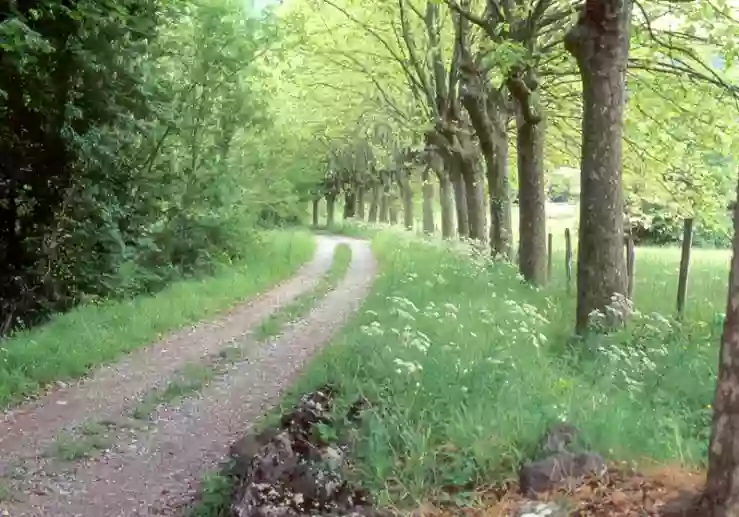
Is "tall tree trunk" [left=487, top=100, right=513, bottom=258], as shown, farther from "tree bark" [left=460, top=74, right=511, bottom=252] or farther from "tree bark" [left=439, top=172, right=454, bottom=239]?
"tree bark" [left=439, top=172, right=454, bottom=239]

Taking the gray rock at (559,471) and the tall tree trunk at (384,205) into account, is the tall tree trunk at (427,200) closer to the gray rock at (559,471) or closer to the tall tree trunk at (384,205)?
the tall tree trunk at (384,205)

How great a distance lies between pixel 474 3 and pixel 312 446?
15.2 meters

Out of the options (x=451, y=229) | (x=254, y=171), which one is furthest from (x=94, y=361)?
(x=451, y=229)

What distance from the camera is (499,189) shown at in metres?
19.0

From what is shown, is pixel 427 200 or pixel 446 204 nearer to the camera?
pixel 446 204

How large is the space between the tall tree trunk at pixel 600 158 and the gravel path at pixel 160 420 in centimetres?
388

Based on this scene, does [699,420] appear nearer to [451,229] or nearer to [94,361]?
[94,361]

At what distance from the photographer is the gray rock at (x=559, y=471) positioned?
176 inches

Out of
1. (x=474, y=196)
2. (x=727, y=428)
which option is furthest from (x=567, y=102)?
(x=727, y=428)

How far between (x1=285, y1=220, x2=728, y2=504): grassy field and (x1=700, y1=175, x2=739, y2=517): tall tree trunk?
32.9 inches

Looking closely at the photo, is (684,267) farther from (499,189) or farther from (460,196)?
(460,196)

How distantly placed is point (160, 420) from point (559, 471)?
499 centimetres

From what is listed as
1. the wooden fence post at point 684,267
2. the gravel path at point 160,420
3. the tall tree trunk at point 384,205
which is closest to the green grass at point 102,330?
the gravel path at point 160,420

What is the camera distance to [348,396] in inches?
250
